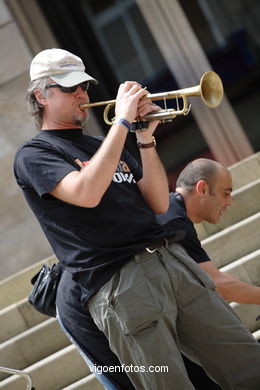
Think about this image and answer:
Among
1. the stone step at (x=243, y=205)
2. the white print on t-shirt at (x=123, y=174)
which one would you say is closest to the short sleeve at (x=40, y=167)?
the white print on t-shirt at (x=123, y=174)

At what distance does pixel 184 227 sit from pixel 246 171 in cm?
301

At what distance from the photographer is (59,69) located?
3.32 metres

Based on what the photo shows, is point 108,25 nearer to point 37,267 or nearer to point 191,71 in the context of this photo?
point 191,71

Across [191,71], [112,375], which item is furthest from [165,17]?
[112,375]

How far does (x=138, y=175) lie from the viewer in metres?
3.54

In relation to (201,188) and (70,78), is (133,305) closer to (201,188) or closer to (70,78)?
(70,78)

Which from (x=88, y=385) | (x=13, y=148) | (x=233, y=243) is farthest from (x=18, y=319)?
(x=13, y=148)

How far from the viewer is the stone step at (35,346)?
5.61 m

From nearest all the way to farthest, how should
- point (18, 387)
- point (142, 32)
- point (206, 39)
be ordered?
1. point (18, 387)
2. point (206, 39)
3. point (142, 32)

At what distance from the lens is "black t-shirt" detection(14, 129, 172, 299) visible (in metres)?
3.10

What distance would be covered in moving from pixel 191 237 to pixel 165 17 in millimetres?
4932

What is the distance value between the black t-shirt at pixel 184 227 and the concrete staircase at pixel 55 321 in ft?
4.93

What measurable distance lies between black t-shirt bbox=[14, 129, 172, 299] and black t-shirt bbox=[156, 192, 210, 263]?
0.44 meters
